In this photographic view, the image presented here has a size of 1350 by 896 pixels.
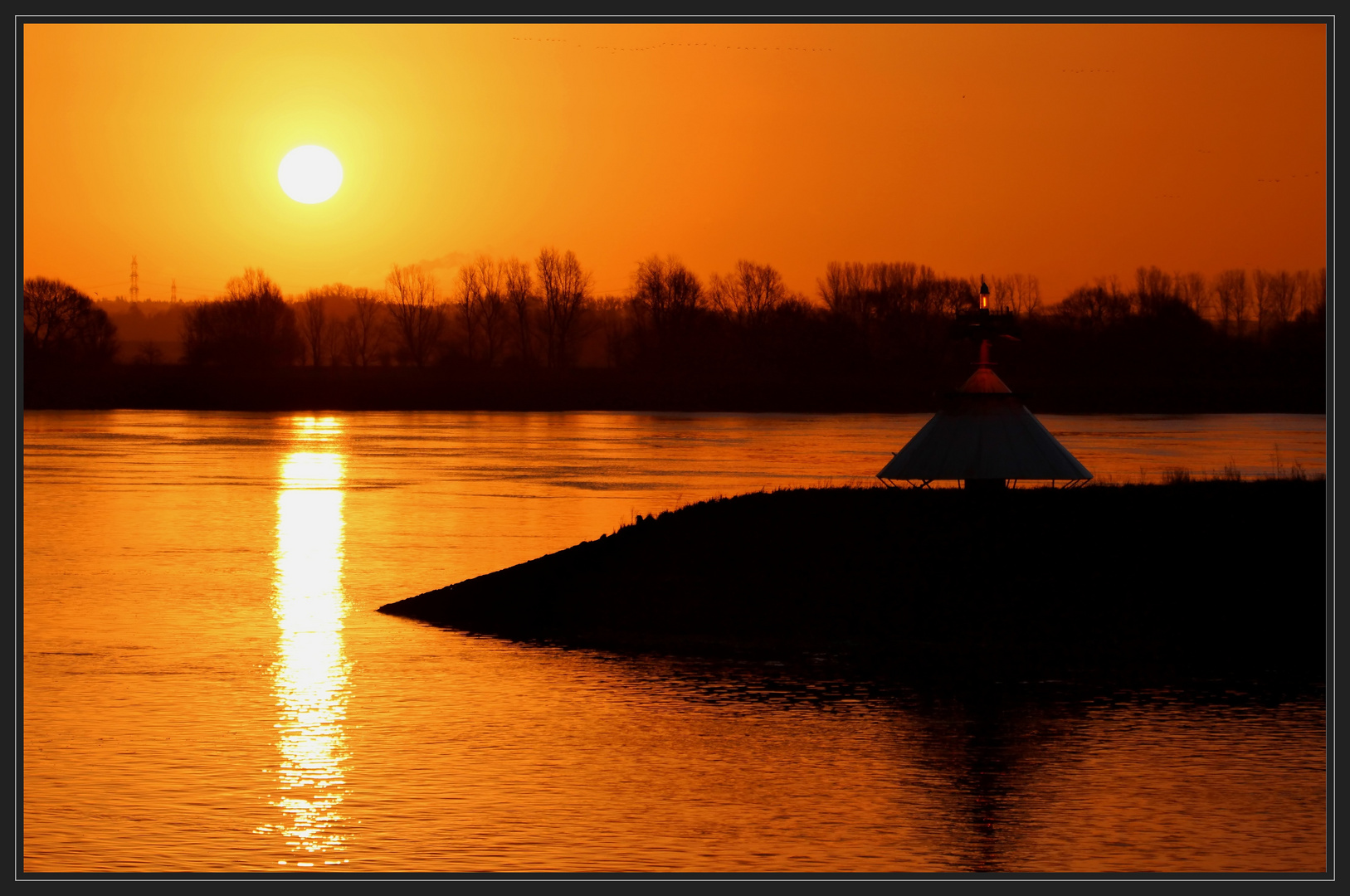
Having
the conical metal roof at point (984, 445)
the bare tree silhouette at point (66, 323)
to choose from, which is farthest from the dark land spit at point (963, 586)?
the bare tree silhouette at point (66, 323)

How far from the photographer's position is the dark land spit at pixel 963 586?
26062 mm

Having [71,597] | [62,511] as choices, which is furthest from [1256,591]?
[62,511]

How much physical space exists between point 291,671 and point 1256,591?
16054 millimetres

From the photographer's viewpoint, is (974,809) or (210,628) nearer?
(974,809)

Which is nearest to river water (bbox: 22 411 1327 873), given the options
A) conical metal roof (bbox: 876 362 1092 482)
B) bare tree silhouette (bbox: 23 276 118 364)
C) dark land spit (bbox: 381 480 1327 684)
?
dark land spit (bbox: 381 480 1327 684)

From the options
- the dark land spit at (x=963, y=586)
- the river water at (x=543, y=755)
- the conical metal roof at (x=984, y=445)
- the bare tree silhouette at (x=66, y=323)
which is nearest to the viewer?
the river water at (x=543, y=755)

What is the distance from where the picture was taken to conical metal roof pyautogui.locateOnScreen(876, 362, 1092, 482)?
31156mm

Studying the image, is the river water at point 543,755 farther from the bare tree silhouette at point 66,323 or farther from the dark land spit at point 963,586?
the bare tree silhouette at point 66,323

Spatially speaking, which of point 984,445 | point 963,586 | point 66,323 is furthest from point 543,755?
point 66,323

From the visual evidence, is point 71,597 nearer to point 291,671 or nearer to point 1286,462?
point 291,671

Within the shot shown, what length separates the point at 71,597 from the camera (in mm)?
35156

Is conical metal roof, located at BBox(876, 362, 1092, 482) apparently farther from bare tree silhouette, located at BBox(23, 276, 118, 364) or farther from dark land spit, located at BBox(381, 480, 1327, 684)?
bare tree silhouette, located at BBox(23, 276, 118, 364)

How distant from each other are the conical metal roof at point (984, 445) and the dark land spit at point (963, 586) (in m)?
1.29

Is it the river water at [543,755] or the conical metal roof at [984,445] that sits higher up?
the conical metal roof at [984,445]
